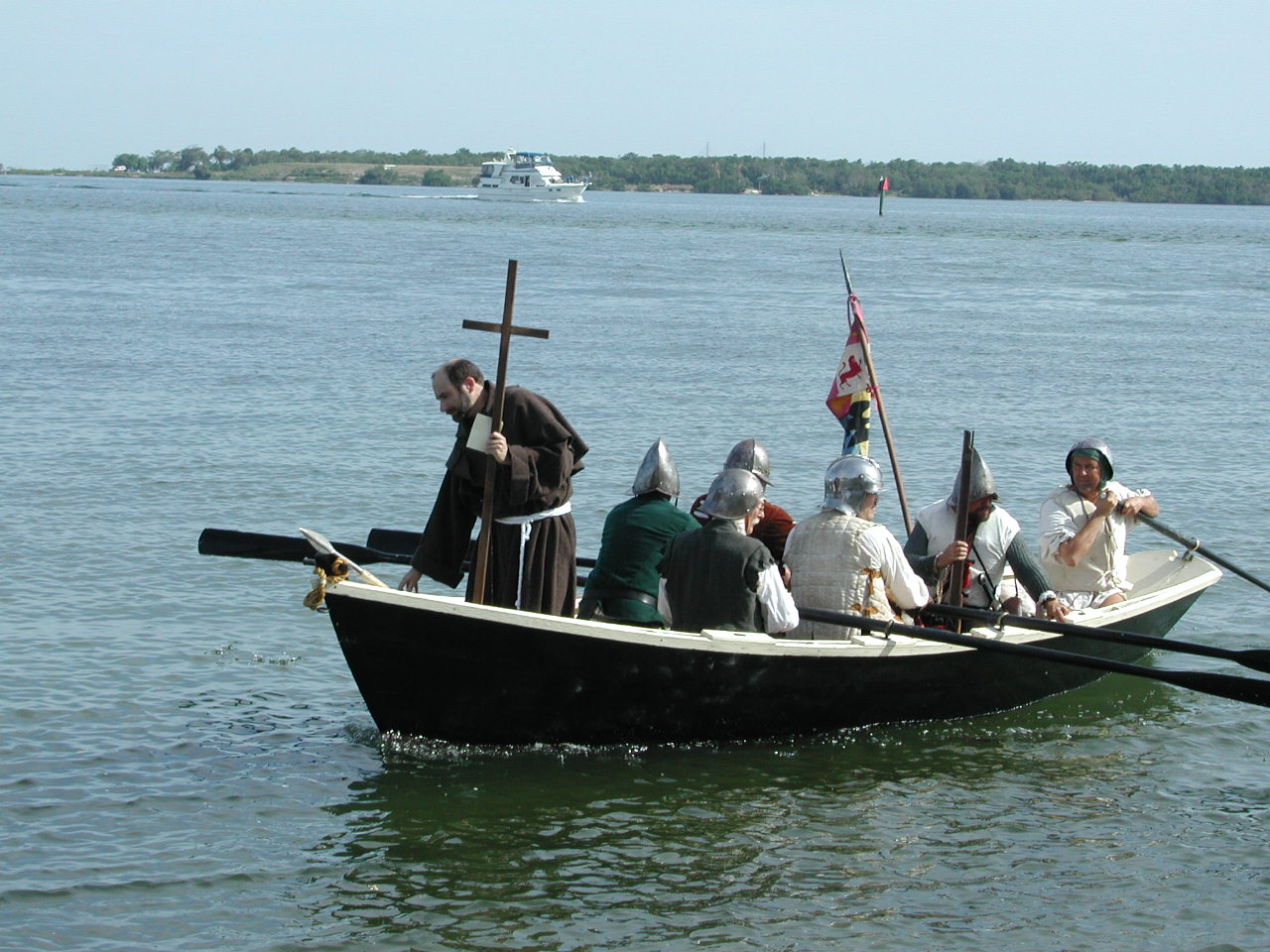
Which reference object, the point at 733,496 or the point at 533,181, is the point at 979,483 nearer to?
the point at 733,496

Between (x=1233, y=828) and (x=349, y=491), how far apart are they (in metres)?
9.92

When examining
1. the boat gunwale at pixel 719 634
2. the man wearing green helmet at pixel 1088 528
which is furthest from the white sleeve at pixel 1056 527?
the boat gunwale at pixel 719 634

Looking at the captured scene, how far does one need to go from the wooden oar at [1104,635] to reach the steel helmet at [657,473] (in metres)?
1.83

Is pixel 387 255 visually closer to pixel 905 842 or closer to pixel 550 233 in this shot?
pixel 550 233

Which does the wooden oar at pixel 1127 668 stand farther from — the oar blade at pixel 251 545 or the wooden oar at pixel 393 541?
the oar blade at pixel 251 545

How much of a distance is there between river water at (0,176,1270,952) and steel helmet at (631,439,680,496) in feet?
4.80

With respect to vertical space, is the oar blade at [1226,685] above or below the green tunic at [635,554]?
below

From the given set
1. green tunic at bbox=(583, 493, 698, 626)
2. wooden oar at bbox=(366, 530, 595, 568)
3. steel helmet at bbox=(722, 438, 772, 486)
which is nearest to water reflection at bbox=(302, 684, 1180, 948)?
green tunic at bbox=(583, 493, 698, 626)

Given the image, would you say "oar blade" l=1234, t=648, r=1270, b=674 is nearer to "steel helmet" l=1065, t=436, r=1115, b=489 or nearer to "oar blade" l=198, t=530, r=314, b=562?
"steel helmet" l=1065, t=436, r=1115, b=489

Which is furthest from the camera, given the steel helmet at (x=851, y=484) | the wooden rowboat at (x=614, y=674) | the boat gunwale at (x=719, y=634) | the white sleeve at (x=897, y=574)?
the white sleeve at (x=897, y=574)

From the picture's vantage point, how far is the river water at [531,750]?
7.14 meters

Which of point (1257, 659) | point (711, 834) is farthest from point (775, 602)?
point (1257, 659)

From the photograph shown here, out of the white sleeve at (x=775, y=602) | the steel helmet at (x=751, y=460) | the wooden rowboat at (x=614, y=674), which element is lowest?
the wooden rowboat at (x=614, y=674)

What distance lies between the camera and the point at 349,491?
1617 cm
